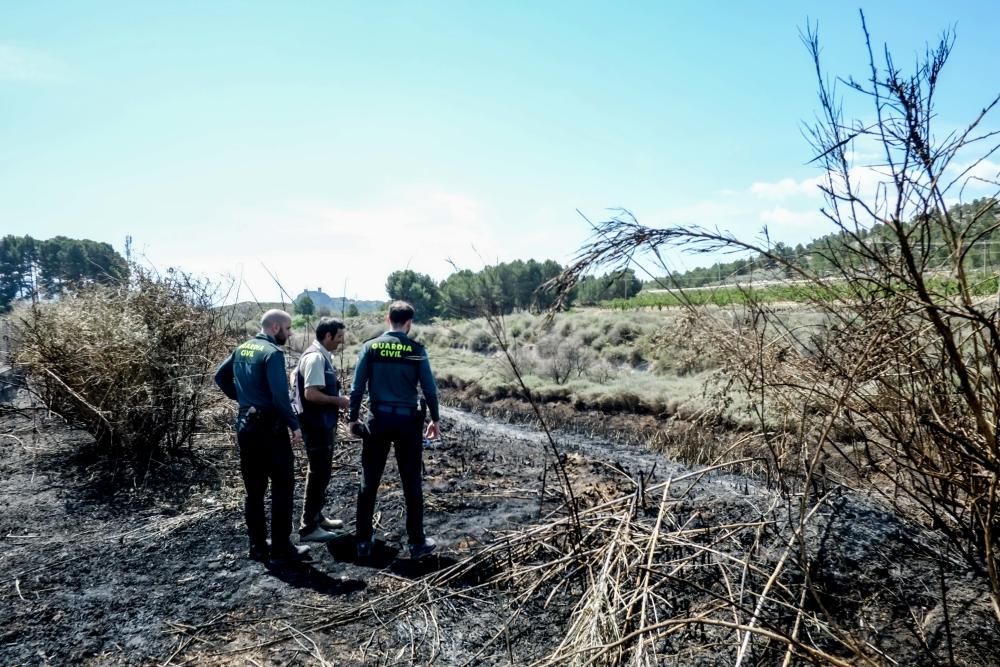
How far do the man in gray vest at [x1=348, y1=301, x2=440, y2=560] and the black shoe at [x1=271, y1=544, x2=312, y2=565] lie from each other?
0.41 m

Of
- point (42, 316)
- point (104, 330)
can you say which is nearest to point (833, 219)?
point (104, 330)

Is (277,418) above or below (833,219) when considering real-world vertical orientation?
below

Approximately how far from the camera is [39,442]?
789 centimetres

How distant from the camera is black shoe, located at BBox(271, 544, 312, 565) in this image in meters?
4.41

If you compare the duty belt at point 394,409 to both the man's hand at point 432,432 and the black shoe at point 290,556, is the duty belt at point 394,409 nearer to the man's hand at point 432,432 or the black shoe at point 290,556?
the man's hand at point 432,432

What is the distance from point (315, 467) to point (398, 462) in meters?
0.88

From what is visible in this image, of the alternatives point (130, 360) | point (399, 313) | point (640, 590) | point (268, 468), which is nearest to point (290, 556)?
point (268, 468)

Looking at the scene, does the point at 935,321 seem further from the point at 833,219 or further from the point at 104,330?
the point at 104,330

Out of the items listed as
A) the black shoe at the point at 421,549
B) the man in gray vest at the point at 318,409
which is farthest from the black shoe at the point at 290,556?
the black shoe at the point at 421,549

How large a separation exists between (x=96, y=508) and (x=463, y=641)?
4535 mm

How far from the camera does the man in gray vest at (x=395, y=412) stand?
170 inches

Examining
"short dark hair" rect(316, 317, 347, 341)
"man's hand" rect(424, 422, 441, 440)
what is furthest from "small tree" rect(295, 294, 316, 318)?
"man's hand" rect(424, 422, 441, 440)

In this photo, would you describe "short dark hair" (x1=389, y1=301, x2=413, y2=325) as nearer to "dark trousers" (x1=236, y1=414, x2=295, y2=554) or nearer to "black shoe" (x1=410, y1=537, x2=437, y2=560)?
"dark trousers" (x1=236, y1=414, x2=295, y2=554)

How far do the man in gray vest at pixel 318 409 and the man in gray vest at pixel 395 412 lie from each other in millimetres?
410
